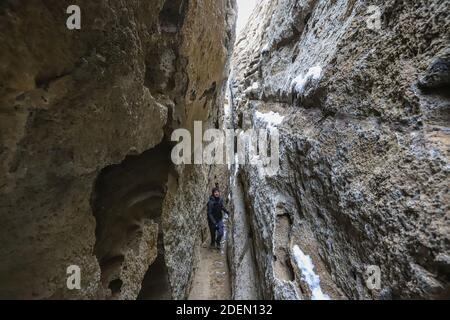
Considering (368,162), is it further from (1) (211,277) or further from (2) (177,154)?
(1) (211,277)

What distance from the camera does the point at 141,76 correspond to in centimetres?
384

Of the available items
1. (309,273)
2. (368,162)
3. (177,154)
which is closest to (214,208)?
(177,154)

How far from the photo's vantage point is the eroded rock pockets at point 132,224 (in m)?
4.36

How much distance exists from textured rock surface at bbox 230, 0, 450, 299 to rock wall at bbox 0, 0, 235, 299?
7.77 feet

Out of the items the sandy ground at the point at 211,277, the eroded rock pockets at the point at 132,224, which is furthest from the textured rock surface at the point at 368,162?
the sandy ground at the point at 211,277

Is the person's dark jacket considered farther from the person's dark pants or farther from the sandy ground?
the sandy ground

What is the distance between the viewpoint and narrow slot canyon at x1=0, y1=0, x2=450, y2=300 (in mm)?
2416

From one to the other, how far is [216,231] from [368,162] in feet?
26.0

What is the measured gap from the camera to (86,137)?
3164mm

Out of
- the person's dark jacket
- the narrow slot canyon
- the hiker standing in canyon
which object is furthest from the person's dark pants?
the narrow slot canyon

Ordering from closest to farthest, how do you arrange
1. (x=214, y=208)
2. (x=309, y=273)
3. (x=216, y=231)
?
1. (x=309, y=273)
2. (x=214, y=208)
3. (x=216, y=231)

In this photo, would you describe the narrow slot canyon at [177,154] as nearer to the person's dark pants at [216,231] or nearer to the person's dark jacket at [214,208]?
the person's dark jacket at [214,208]

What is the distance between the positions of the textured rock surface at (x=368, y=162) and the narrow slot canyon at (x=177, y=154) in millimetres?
16

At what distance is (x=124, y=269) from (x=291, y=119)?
409cm
